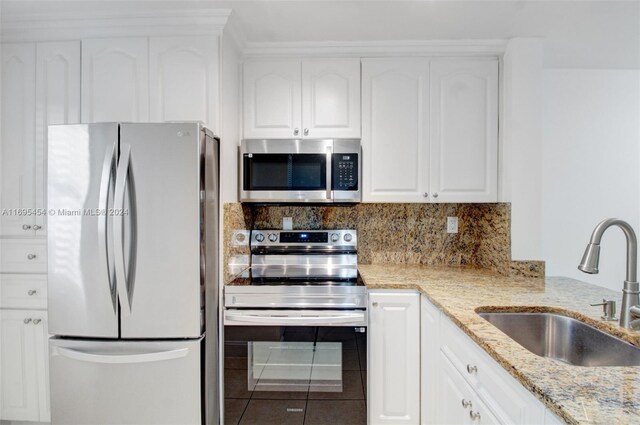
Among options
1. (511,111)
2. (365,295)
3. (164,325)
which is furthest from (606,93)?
(164,325)

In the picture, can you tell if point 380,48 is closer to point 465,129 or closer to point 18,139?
point 465,129

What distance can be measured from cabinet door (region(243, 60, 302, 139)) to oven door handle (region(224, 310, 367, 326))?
110 centimetres

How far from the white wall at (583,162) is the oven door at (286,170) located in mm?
1610

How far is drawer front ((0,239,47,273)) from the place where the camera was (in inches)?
76.4

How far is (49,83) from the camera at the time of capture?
1936 millimetres

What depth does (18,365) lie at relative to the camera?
1.94m

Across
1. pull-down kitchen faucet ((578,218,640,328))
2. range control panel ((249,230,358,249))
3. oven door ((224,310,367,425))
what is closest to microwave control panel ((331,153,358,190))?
range control panel ((249,230,358,249))

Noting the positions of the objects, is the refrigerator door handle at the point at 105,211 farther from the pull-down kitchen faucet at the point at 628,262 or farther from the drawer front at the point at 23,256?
the pull-down kitchen faucet at the point at 628,262

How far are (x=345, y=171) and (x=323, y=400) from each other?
4.23 ft

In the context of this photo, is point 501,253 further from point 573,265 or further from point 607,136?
point 607,136

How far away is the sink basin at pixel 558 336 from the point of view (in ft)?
4.11

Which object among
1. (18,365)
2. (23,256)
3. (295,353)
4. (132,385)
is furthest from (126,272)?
(18,365)

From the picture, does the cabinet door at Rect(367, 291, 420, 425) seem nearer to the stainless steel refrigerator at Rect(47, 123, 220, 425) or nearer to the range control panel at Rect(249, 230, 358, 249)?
the range control panel at Rect(249, 230, 358, 249)

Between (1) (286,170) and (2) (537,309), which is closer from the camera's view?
(2) (537,309)
